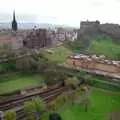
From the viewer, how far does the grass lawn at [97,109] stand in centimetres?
1672

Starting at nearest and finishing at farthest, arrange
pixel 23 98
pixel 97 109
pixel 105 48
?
pixel 97 109
pixel 23 98
pixel 105 48

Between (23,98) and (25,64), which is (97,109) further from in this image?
(25,64)

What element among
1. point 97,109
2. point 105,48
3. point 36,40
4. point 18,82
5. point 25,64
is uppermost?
point 36,40

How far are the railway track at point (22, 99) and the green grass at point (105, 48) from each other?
18363mm

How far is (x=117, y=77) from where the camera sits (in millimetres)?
26531

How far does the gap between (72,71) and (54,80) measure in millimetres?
4234

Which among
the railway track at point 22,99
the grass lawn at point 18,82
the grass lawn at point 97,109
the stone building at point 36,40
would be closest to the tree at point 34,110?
the railway track at point 22,99

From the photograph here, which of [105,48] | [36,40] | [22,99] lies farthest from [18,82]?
[105,48]

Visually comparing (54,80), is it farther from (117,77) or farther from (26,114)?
(26,114)

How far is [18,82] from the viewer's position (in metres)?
24.1

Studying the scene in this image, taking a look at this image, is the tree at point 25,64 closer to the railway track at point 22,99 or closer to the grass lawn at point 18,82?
the grass lawn at point 18,82

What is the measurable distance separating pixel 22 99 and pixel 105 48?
87.4 ft

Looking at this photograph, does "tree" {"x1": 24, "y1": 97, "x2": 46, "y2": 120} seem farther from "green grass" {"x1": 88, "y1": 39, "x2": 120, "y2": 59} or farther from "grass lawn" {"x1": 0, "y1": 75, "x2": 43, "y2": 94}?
"green grass" {"x1": 88, "y1": 39, "x2": 120, "y2": 59}

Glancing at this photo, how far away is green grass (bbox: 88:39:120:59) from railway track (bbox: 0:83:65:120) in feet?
60.2
